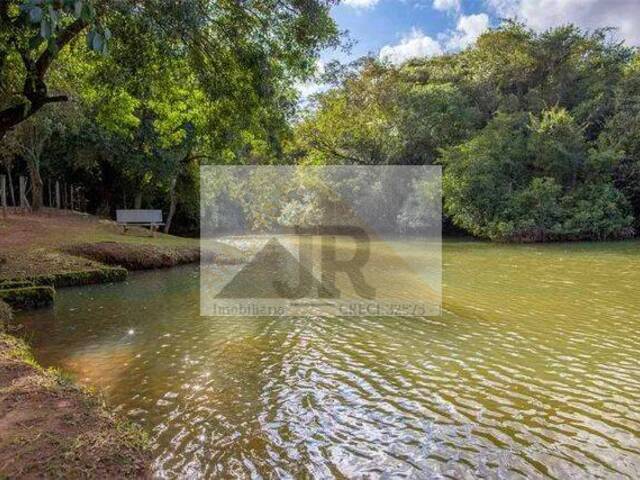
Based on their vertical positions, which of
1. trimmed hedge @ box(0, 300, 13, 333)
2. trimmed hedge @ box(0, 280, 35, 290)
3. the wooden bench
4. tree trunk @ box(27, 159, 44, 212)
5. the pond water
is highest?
tree trunk @ box(27, 159, 44, 212)

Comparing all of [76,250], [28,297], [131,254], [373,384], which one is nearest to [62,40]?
[28,297]

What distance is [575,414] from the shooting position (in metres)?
5.52

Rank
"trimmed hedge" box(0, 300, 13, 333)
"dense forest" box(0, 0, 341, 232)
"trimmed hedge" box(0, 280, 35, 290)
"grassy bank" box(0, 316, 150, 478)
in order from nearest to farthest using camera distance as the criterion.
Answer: "grassy bank" box(0, 316, 150, 478) → "trimmed hedge" box(0, 300, 13, 333) → "dense forest" box(0, 0, 341, 232) → "trimmed hedge" box(0, 280, 35, 290)

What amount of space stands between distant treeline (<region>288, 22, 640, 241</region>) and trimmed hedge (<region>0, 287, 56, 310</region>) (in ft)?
65.1

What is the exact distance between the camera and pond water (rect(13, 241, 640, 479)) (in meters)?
4.61

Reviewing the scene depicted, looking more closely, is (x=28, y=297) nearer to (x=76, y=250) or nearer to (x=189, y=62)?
(x=76, y=250)

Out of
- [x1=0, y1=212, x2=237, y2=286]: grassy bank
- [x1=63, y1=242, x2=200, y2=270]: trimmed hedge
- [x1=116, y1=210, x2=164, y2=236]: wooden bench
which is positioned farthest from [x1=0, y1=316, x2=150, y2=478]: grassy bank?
[x1=116, y1=210, x2=164, y2=236]: wooden bench

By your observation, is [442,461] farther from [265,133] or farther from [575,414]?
[265,133]

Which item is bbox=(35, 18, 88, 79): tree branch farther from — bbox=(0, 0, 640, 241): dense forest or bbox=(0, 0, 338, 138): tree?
bbox=(0, 0, 640, 241): dense forest

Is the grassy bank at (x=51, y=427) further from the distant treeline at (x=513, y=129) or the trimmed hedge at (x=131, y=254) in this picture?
the distant treeline at (x=513, y=129)

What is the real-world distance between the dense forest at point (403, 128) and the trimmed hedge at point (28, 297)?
4993 millimetres

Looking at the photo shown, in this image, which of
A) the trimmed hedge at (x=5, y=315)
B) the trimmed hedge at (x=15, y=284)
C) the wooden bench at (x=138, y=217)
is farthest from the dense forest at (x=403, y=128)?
the trimmed hedge at (x=5, y=315)

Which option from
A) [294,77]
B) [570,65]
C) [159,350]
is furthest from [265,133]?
[570,65]

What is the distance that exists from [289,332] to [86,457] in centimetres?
548
